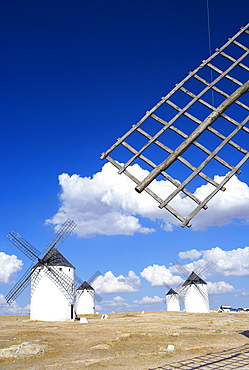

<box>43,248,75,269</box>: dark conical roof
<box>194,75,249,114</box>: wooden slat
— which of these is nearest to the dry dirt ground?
<box>194,75,249,114</box>: wooden slat

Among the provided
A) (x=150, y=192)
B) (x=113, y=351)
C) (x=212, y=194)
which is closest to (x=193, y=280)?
(x=113, y=351)

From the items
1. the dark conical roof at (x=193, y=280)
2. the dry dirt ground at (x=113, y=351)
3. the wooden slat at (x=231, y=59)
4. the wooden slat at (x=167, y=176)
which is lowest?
the dry dirt ground at (x=113, y=351)

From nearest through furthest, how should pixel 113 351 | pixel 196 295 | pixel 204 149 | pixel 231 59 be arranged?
pixel 204 149 → pixel 231 59 → pixel 113 351 → pixel 196 295

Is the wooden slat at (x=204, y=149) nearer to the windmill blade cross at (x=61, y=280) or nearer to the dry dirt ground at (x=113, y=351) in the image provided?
the dry dirt ground at (x=113, y=351)

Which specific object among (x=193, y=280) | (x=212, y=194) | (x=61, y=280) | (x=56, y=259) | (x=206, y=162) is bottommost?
(x=193, y=280)

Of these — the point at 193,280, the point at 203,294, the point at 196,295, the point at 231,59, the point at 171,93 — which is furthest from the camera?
the point at 193,280

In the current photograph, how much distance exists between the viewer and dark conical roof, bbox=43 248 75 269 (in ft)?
102

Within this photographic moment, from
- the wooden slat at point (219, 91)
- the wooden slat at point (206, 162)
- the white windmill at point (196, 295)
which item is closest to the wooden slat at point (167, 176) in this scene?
the wooden slat at point (206, 162)

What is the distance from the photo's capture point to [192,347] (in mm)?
12641

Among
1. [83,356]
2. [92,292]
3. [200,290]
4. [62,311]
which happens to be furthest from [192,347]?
[92,292]

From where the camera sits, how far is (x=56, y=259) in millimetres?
32094

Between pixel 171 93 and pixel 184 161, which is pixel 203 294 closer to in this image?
pixel 171 93

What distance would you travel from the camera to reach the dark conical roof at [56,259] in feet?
102

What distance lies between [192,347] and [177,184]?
9028 mm
